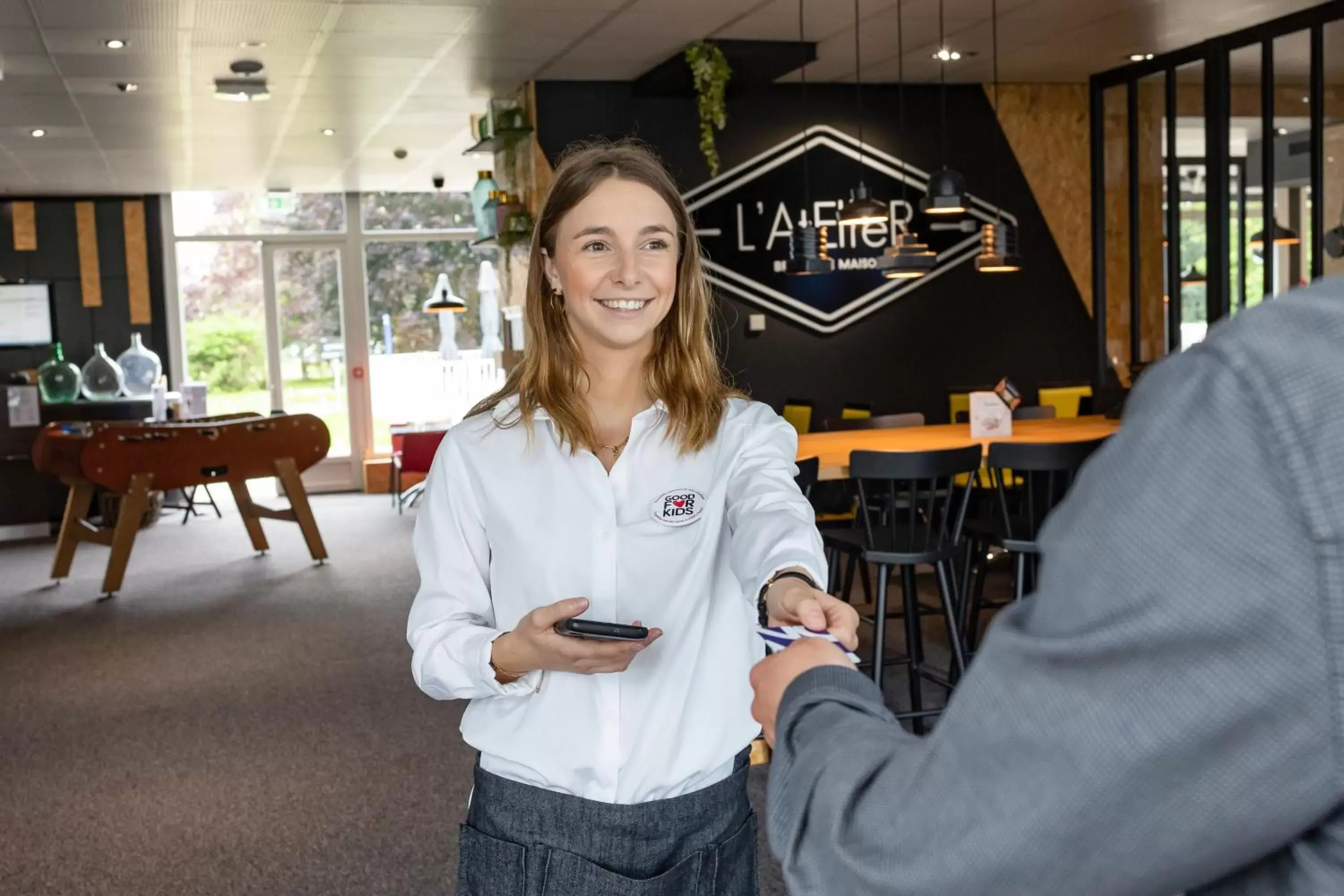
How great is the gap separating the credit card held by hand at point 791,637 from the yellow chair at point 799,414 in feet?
20.7

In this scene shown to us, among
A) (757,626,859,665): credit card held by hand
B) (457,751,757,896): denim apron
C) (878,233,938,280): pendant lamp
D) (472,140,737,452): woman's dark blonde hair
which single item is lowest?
(457,751,757,896): denim apron

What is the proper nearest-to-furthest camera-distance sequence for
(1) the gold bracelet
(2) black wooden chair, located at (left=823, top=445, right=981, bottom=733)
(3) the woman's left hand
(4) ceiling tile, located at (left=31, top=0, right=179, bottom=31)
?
(3) the woman's left hand → (1) the gold bracelet → (2) black wooden chair, located at (left=823, top=445, right=981, bottom=733) → (4) ceiling tile, located at (left=31, top=0, right=179, bottom=31)

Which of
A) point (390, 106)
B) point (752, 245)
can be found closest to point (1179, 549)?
point (752, 245)

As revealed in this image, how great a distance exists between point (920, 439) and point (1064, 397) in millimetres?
3087

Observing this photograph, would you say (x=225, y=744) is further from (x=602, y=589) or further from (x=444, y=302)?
(x=444, y=302)

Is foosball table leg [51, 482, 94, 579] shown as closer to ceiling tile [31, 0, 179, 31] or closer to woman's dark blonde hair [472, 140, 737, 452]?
ceiling tile [31, 0, 179, 31]

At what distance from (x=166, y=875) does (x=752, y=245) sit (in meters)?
6.20

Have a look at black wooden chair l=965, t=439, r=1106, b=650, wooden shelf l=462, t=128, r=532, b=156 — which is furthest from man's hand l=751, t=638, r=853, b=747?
wooden shelf l=462, t=128, r=532, b=156

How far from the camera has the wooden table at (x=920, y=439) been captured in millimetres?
5039

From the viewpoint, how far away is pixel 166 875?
12.2ft

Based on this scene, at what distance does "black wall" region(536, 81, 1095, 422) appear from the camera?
9.02m

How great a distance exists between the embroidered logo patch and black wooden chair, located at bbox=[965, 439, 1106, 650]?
9.95 ft

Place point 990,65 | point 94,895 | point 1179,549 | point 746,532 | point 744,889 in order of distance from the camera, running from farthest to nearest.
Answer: point 990,65, point 94,895, point 744,889, point 746,532, point 1179,549

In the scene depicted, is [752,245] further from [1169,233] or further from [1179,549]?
[1179,549]
